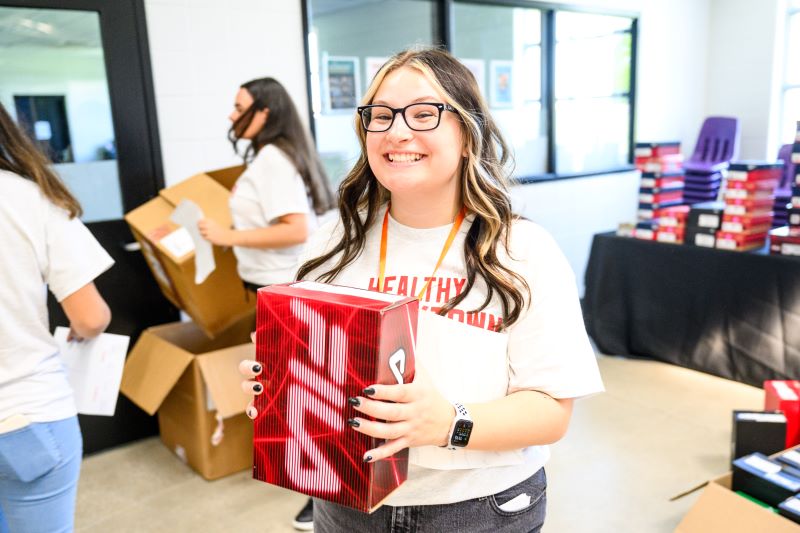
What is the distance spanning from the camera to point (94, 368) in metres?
1.56

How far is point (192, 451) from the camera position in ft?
8.75

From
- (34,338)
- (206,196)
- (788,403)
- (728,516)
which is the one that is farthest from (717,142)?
(34,338)

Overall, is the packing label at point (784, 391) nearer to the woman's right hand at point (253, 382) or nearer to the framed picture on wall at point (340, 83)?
the woman's right hand at point (253, 382)

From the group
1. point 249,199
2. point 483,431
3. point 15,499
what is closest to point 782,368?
point 249,199

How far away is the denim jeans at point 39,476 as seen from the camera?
119 cm

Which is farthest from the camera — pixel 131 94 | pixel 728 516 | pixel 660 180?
pixel 660 180

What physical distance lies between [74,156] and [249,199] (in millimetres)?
905

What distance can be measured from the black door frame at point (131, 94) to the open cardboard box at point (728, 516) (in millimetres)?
2412

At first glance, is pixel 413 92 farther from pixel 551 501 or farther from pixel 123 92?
pixel 123 92

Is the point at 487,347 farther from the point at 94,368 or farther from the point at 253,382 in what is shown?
the point at 94,368

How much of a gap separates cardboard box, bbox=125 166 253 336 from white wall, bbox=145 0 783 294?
0.48 m

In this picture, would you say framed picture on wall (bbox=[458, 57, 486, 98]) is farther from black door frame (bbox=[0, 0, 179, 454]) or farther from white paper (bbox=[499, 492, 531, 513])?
white paper (bbox=[499, 492, 531, 513])

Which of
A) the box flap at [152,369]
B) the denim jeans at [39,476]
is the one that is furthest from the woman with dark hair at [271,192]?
the denim jeans at [39,476]

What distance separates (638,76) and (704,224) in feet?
6.85
